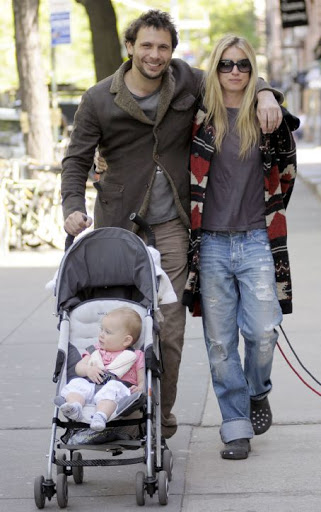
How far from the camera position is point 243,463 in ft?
19.7

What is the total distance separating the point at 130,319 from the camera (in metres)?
5.39

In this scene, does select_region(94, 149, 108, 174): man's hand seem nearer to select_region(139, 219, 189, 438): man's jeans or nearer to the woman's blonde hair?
select_region(139, 219, 189, 438): man's jeans

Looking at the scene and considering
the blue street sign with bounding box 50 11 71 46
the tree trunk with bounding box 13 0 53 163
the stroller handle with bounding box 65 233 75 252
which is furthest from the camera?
the blue street sign with bounding box 50 11 71 46

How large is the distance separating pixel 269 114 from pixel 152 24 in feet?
2.22

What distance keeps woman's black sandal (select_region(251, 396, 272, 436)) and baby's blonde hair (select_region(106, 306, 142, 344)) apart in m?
1.11

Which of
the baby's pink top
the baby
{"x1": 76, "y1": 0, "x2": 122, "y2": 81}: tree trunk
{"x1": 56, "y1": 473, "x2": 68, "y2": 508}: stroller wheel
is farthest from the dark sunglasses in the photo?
{"x1": 76, "y1": 0, "x2": 122, "y2": 81}: tree trunk

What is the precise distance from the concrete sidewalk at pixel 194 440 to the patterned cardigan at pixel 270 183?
2.66 ft

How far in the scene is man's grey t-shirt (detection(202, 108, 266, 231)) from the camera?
5.82 metres

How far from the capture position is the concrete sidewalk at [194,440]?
5457 millimetres

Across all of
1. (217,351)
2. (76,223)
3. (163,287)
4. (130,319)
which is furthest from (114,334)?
(217,351)

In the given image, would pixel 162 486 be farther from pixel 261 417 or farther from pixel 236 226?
pixel 236 226

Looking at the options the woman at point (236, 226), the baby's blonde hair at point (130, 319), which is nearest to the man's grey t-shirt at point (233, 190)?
the woman at point (236, 226)

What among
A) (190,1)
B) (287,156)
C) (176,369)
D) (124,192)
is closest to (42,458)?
(176,369)

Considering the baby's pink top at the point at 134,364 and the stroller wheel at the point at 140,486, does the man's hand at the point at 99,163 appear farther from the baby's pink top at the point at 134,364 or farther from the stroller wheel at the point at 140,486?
the stroller wheel at the point at 140,486
